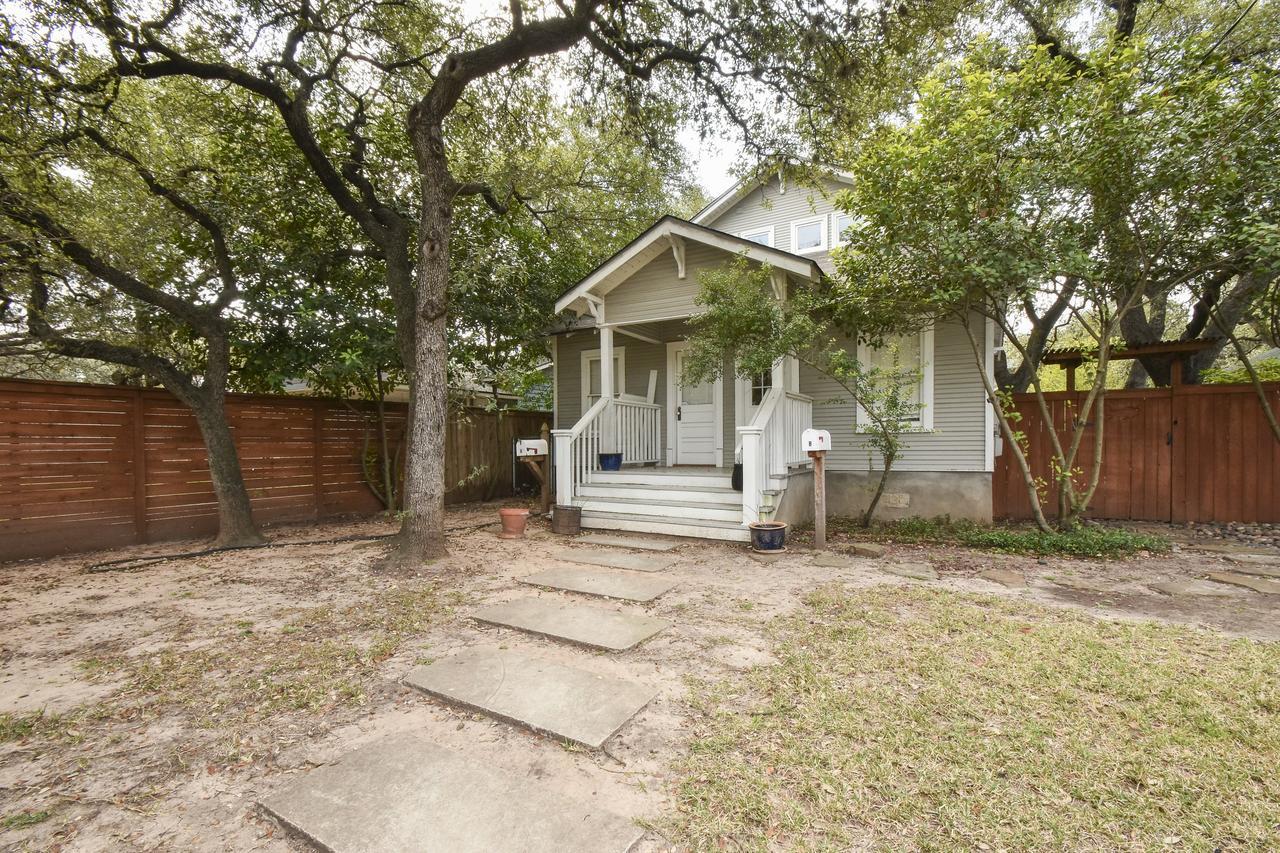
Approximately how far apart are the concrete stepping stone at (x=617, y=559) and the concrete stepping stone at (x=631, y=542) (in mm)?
307

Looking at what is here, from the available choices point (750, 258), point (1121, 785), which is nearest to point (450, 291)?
point (750, 258)

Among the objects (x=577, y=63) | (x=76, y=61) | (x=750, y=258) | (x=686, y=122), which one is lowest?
(x=750, y=258)

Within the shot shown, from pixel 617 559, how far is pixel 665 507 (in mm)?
1498

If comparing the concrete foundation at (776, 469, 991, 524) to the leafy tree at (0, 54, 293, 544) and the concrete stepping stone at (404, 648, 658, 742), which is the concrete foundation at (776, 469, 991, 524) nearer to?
the concrete stepping stone at (404, 648, 658, 742)

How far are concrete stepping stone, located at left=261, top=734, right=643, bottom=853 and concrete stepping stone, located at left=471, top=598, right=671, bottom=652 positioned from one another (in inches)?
50.2

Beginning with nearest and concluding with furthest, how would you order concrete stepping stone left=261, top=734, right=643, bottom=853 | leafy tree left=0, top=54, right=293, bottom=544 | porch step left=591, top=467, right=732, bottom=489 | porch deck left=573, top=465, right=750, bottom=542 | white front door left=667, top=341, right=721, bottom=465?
1. concrete stepping stone left=261, top=734, right=643, bottom=853
2. leafy tree left=0, top=54, right=293, bottom=544
3. porch deck left=573, top=465, right=750, bottom=542
4. porch step left=591, top=467, right=732, bottom=489
5. white front door left=667, top=341, right=721, bottom=465

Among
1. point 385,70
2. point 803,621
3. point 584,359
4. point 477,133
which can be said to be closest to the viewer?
point 803,621

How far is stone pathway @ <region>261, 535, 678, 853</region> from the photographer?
5.41 ft

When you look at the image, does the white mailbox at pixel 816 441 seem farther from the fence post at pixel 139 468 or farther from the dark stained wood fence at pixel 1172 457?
the fence post at pixel 139 468

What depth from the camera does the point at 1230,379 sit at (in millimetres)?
8281

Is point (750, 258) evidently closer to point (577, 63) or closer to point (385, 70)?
point (577, 63)

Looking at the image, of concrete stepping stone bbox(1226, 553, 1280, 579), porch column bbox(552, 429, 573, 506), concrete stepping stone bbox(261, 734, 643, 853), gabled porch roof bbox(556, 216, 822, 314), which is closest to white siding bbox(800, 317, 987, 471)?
gabled porch roof bbox(556, 216, 822, 314)

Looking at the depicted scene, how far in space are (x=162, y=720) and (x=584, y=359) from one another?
8.20m

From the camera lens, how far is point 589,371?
33.0 ft
